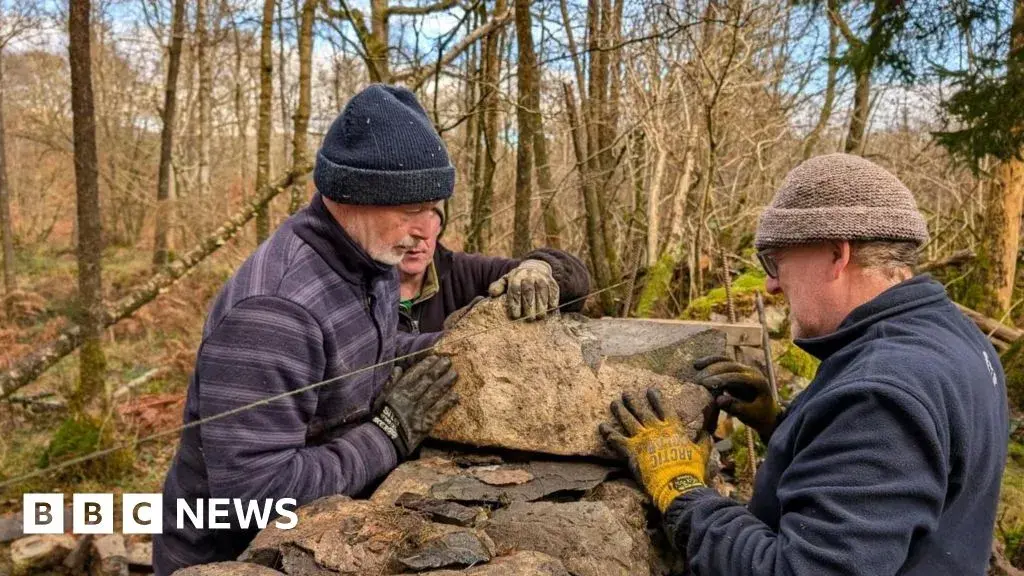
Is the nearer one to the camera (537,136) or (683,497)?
(683,497)

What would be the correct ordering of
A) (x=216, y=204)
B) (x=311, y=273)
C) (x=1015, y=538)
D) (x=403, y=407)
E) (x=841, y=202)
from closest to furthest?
(x=841, y=202) < (x=311, y=273) < (x=403, y=407) < (x=1015, y=538) < (x=216, y=204)

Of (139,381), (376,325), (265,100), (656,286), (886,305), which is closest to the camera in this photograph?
(886,305)

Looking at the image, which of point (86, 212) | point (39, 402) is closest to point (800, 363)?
point (86, 212)

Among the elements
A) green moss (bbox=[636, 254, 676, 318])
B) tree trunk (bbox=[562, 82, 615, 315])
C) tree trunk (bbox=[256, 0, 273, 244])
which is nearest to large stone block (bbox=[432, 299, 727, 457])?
tree trunk (bbox=[562, 82, 615, 315])

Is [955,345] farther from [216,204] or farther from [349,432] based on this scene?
[216,204]

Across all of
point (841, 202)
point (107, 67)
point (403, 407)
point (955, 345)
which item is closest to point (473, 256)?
point (403, 407)

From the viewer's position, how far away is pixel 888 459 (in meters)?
1.39

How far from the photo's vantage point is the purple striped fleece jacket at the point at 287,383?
6.18 ft

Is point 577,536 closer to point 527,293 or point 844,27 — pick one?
point 527,293

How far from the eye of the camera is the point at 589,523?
74.1 inches

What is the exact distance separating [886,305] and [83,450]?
20.0 feet

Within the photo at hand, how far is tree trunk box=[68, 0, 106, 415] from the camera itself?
496 cm

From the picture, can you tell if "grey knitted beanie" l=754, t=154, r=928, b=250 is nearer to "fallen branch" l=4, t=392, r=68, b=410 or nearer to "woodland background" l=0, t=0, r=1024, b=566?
"woodland background" l=0, t=0, r=1024, b=566

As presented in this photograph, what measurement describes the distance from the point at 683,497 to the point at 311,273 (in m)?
1.27
